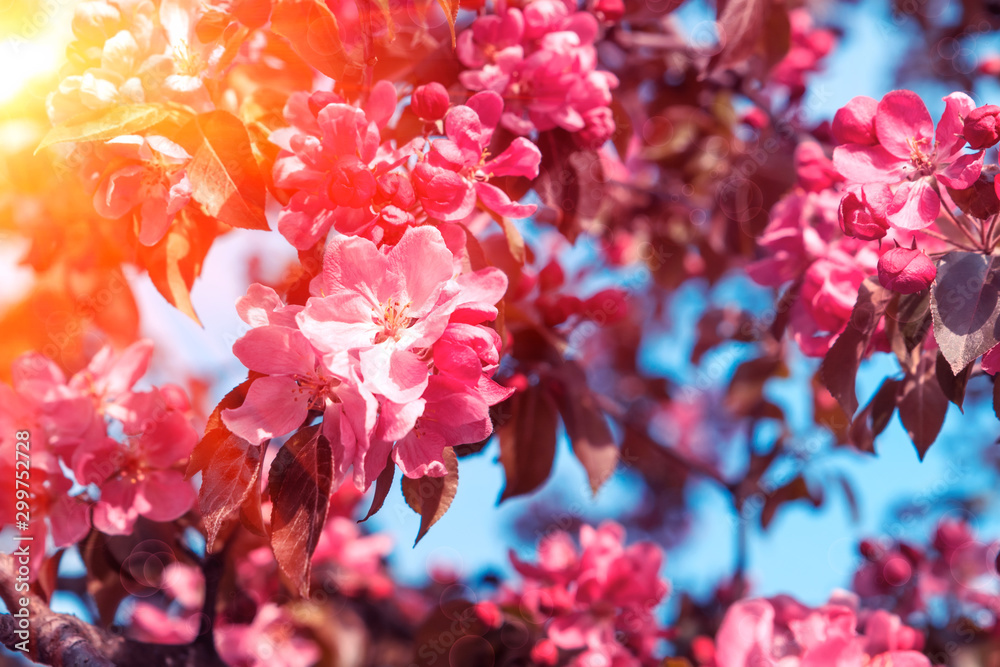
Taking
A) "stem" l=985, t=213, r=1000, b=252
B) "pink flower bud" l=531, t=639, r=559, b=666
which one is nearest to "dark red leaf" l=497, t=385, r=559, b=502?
"pink flower bud" l=531, t=639, r=559, b=666

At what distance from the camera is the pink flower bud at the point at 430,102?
132 centimetres

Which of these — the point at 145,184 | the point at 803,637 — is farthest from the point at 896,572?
the point at 145,184

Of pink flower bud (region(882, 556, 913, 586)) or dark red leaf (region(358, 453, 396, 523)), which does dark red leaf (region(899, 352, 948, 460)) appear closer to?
dark red leaf (region(358, 453, 396, 523))

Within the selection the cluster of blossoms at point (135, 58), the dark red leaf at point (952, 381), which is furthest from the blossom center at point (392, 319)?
the dark red leaf at point (952, 381)

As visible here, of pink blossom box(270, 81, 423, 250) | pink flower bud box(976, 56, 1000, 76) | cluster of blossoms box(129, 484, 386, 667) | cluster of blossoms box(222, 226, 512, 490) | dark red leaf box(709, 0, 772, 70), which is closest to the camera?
cluster of blossoms box(222, 226, 512, 490)

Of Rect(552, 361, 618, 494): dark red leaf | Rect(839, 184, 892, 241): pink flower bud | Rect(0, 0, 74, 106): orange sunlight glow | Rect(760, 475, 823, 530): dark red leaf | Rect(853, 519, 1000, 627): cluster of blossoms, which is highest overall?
Rect(839, 184, 892, 241): pink flower bud

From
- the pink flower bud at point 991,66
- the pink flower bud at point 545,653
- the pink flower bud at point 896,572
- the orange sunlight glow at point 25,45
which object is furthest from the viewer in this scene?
the pink flower bud at point 991,66

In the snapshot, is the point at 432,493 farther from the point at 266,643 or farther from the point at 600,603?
the point at 266,643

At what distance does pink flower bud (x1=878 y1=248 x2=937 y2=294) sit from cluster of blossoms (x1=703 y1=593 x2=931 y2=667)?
776 millimetres

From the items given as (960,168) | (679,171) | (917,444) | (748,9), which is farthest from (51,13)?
(679,171)

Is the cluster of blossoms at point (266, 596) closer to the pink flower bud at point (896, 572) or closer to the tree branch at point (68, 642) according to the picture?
the tree branch at point (68, 642)

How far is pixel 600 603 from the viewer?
1.86 metres

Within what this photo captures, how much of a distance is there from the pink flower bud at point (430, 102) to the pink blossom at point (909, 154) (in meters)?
0.73

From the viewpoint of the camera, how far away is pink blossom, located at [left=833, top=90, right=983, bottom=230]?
47.2 inches
